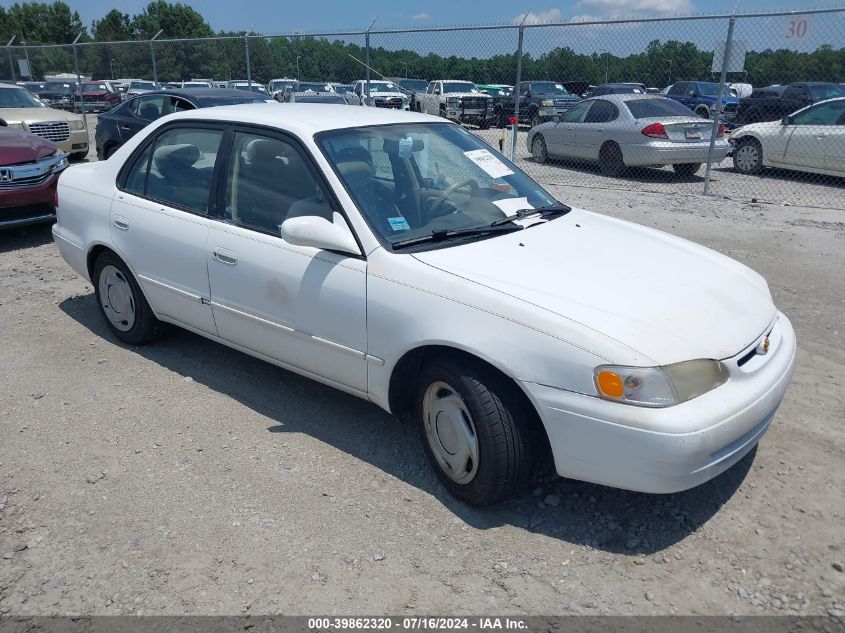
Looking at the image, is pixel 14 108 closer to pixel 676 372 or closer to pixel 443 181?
pixel 443 181

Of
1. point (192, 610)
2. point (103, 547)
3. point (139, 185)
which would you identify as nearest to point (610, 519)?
point (192, 610)

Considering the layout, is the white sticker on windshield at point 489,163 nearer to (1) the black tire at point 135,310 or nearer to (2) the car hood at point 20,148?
(1) the black tire at point 135,310

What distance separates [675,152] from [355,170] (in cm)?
977

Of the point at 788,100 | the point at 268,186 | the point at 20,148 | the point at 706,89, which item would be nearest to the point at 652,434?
the point at 268,186

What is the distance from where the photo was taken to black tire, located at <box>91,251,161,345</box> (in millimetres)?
4727

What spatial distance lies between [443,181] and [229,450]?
187cm

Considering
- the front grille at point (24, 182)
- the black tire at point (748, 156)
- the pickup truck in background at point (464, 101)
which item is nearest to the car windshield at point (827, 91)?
the black tire at point (748, 156)

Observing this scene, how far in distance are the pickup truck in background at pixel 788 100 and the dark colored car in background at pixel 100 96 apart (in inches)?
969

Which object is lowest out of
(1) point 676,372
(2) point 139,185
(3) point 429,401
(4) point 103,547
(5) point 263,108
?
(4) point 103,547

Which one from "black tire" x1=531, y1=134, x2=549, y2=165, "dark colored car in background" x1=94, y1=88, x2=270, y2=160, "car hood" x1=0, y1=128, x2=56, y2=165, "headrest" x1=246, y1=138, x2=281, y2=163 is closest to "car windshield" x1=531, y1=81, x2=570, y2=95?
"black tire" x1=531, y1=134, x2=549, y2=165

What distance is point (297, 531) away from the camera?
306cm

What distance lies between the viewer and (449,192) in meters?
3.81

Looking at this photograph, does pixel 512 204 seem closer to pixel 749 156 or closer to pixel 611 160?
pixel 611 160

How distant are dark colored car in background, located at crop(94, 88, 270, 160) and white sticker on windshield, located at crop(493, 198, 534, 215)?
25.1ft
